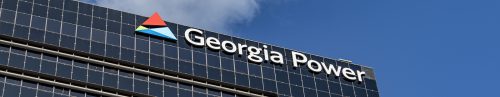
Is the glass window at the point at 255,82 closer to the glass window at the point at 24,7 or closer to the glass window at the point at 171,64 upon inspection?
the glass window at the point at 171,64

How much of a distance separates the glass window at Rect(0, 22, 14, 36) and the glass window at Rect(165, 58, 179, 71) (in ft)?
46.0

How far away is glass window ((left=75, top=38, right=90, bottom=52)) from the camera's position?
104562mm

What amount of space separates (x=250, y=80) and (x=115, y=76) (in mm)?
13832

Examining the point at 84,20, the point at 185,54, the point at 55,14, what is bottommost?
the point at 185,54

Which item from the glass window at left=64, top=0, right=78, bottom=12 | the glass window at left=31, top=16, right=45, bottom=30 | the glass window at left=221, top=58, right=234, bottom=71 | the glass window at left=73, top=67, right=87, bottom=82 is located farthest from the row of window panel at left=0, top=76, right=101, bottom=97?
the glass window at left=221, top=58, right=234, bottom=71

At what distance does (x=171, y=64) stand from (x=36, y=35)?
1237 centimetres

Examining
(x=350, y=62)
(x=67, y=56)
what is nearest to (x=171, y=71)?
(x=67, y=56)

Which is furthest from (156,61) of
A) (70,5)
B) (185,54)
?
(70,5)

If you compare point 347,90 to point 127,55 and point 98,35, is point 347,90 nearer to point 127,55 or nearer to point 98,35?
point 127,55

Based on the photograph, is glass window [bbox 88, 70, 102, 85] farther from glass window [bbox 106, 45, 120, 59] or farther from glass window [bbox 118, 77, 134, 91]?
glass window [bbox 106, 45, 120, 59]

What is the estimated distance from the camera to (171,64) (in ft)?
355

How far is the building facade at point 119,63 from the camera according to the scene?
100750 mm

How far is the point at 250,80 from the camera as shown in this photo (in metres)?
112

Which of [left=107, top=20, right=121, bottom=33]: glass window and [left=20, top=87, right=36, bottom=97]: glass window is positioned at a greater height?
[left=107, top=20, right=121, bottom=33]: glass window
